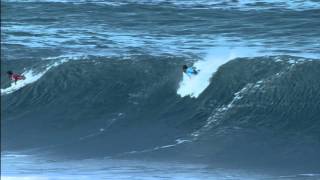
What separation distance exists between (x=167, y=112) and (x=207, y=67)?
279cm

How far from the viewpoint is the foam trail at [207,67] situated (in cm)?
2380

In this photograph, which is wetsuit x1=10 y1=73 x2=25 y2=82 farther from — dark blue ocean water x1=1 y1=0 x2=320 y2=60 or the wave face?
dark blue ocean water x1=1 y1=0 x2=320 y2=60

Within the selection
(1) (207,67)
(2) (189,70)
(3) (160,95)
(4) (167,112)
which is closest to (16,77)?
(3) (160,95)

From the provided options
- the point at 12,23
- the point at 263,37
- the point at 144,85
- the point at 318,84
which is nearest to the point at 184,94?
the point at 144,85

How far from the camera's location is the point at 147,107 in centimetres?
2295

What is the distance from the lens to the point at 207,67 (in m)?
24.8

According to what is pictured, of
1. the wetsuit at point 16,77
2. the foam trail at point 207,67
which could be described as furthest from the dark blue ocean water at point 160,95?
the wetsuit at point 16,77

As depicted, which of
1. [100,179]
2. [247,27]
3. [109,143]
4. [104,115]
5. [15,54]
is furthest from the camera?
[247,27]

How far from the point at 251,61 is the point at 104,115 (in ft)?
14.2

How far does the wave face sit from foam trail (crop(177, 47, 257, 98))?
0.19 metres

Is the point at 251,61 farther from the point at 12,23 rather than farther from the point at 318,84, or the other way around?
the point at 12,23

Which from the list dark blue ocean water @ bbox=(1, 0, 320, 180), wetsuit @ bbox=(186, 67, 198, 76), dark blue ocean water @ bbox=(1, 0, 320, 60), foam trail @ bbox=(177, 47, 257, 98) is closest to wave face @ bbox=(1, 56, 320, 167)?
dark blue ocean water @ bbox=(1, 0, 320, 180)

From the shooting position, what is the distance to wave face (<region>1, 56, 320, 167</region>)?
19.8 metres

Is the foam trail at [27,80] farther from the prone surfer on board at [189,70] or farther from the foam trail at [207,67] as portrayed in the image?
the foam trail at [207,67]
